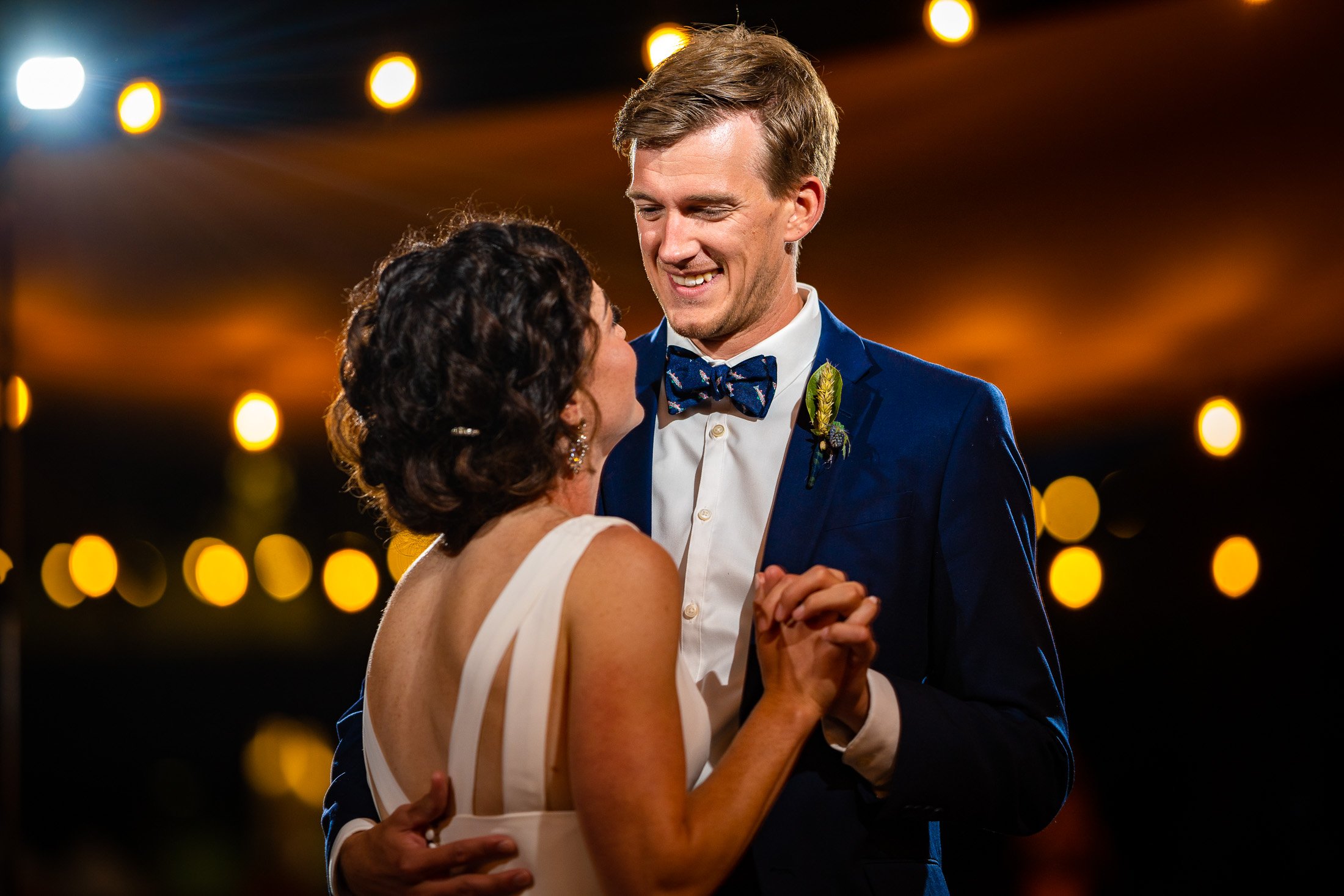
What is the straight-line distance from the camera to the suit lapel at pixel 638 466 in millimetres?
1916

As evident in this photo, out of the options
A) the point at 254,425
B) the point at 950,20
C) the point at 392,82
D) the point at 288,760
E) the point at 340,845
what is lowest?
the point at 288,760

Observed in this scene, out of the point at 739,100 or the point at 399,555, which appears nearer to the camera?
the point at 739,100

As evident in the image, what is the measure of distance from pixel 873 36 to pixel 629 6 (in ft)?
2.35

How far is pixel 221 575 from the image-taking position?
165 inches

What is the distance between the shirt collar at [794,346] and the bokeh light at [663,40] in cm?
142

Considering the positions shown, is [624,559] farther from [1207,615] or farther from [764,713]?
[1207,615]

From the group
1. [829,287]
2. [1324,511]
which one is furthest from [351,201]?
[1324,511]

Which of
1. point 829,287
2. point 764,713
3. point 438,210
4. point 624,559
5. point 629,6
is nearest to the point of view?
point 624,559

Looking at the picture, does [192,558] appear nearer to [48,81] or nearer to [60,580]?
[60,580]

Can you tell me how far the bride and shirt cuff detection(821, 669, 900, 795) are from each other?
0.11 m

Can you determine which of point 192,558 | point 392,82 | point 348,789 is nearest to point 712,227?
point 348,789

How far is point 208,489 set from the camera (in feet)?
13.7

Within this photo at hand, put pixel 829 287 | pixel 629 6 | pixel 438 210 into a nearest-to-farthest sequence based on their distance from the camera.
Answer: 1. pixel 629 6
2. pixel 829 287
3. pixel 438 210

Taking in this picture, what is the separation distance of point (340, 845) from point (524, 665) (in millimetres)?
528
